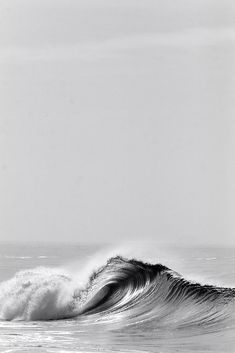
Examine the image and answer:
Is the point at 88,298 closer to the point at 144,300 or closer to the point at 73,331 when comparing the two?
the point at 144,300

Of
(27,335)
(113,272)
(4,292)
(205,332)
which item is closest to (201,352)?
(205,332)

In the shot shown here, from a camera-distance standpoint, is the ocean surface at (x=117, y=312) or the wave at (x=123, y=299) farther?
the wave at (x=123, y=299)

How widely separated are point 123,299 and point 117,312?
→ 95.7 inches

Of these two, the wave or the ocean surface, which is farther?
the wave

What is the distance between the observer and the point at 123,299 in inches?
1273

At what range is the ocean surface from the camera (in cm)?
2217

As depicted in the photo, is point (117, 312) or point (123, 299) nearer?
point (117, 312)

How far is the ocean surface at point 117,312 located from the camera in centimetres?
2217

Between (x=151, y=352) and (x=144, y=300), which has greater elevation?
(x=144, y=300)

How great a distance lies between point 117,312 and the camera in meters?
29.9

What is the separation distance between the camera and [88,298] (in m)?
33.8

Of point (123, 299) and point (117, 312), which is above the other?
point (123, 299)

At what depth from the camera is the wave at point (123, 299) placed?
1084 inches

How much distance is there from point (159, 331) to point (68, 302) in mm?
8601
